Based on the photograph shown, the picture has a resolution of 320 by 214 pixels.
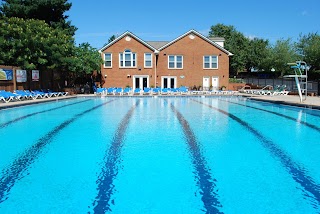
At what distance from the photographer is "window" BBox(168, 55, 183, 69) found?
126ft

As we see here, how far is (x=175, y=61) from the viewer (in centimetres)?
3850

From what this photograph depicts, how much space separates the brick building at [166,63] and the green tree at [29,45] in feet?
30.8

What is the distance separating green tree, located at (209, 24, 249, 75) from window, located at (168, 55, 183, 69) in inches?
1052

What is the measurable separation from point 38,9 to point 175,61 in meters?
16.7

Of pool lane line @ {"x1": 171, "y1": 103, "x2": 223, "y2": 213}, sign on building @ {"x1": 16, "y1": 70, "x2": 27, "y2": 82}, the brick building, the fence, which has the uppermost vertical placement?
the brick building

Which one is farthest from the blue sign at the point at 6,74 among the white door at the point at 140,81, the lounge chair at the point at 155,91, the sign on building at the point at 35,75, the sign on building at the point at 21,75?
the white door at the point at 140,81

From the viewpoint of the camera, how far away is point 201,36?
38375mm

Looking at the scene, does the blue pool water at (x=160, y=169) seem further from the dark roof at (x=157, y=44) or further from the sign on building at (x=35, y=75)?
the dark roof at (x=157, y=44)

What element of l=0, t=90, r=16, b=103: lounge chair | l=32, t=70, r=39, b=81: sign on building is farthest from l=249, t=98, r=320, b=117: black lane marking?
l=32, t=70, r=39, b=81: sign on building

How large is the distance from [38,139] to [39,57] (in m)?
18.6

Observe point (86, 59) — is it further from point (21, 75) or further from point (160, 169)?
point (160, 169)

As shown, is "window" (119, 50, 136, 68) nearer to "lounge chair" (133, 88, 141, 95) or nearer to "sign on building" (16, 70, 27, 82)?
"lounge chair" (133, 88, 141, 95)

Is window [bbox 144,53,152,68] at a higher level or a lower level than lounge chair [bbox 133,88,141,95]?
higher

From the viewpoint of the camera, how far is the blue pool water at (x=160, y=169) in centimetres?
474
